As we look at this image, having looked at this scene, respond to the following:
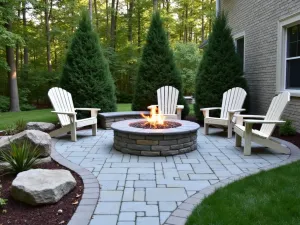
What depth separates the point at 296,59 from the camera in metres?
5.77

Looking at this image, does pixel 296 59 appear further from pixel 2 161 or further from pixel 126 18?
pixel 126 18

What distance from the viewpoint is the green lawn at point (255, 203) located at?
220 cm

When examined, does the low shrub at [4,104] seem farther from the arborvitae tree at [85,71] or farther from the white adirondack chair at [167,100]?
the white adirondack chair at [167,100]

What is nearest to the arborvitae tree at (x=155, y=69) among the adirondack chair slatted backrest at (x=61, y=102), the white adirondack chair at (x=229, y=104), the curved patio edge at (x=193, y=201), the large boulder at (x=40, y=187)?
the white adirondack chair at (x=229, y=104)

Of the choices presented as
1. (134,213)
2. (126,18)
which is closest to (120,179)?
(134,213)

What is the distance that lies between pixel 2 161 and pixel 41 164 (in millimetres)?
470

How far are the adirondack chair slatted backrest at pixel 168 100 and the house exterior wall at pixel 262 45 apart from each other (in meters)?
2.12

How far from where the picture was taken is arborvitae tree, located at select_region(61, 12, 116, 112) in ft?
22.3

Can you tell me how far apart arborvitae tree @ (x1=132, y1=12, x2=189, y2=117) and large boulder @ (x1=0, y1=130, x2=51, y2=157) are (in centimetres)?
386

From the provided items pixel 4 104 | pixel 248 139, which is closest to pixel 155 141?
pixel 248 139

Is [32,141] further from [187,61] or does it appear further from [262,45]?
[187,61]

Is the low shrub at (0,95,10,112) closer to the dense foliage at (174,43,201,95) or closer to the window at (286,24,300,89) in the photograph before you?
the dense foliage at (174,43,201,95)

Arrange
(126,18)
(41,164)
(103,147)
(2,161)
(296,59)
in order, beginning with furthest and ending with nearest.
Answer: (126,18) → (296,59) → (103,147) → (41,164) → (2,161)

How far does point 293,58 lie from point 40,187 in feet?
17.7
